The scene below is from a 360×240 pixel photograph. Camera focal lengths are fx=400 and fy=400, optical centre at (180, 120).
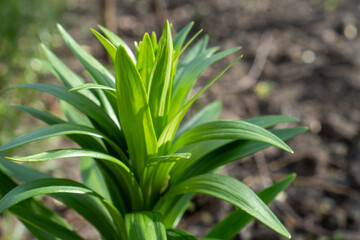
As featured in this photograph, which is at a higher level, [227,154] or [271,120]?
[271,120]

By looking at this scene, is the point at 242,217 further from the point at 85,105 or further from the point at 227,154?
the point at 85,105

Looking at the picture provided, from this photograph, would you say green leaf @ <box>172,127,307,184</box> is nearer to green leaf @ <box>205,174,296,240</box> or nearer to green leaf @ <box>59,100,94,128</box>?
green leaf @ <box>205,174,296,240</box>

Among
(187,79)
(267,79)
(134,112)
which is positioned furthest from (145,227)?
(267,79)

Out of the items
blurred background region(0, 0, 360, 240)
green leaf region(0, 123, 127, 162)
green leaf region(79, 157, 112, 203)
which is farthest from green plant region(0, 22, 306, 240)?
blurred background region(0, 0, 360, 240)

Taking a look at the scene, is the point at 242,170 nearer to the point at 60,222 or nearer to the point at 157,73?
the point at 60,222

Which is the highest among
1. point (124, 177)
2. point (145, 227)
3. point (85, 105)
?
point (85, 105)

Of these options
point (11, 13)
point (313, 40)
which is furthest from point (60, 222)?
point (313, 40)
